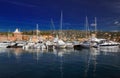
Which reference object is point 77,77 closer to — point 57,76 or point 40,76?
point 57,76

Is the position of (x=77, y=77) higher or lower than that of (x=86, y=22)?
lower

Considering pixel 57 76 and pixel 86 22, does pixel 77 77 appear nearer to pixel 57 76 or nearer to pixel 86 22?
pixel 57 76

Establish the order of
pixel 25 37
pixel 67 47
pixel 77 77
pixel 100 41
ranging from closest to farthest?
pixel 77 77
pixel 67 47
pixel 100 41
pixel 25 37

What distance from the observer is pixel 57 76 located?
2652 cm

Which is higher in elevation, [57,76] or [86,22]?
[86,22]

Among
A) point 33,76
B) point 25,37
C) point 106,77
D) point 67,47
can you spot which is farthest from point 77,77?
point 25,37

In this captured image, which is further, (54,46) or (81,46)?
(81,46)

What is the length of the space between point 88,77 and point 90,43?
73.3 m

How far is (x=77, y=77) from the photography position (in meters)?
25.8

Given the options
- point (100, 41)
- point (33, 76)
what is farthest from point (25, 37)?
point (33, 76)

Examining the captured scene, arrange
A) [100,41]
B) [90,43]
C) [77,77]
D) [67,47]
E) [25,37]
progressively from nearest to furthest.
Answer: [77,77], [67,47], [90,43], [100,41], [25,37]

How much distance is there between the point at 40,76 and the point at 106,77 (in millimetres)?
8160

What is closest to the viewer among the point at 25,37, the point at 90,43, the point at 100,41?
the point at 90,43

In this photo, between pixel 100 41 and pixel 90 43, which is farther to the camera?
pixel 100 41
